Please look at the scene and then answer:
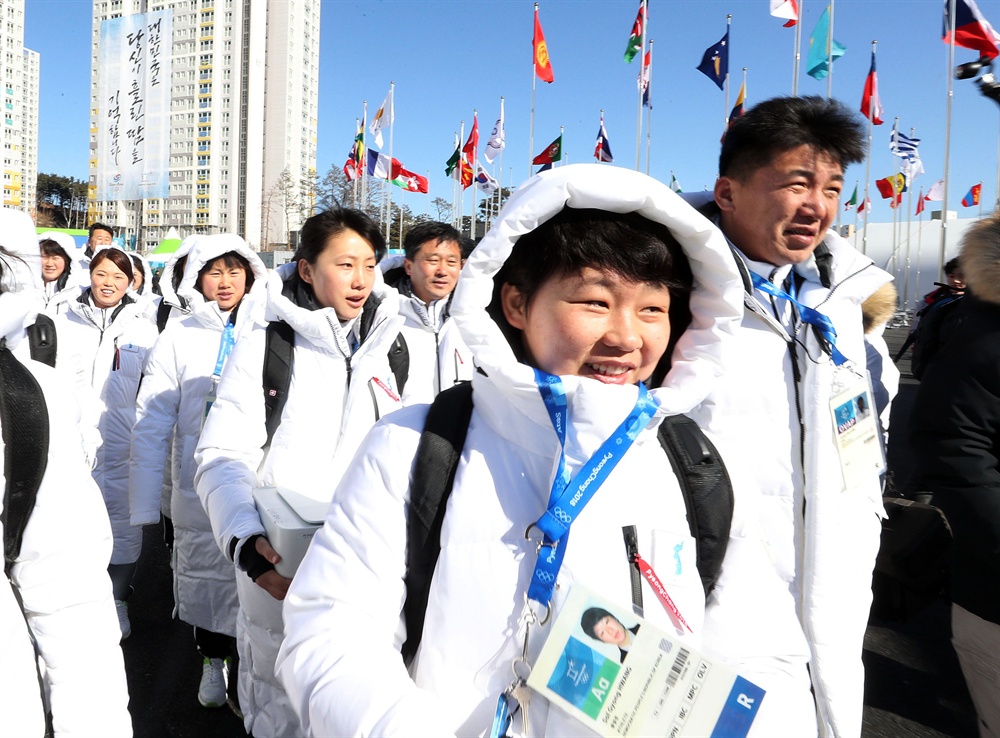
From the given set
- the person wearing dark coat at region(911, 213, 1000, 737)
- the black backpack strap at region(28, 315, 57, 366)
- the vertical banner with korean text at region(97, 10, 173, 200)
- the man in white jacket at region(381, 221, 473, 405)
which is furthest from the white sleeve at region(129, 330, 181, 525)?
the vertical banner with korean text at region(97, 10, 173, 200)

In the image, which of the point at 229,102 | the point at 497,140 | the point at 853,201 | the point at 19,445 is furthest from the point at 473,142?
the point at 229,102

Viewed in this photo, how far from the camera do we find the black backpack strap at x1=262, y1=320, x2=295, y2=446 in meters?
2.41

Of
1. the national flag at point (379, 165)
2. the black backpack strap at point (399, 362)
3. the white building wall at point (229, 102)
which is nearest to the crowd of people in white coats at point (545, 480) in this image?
the black backpack strap at point (399, 362)

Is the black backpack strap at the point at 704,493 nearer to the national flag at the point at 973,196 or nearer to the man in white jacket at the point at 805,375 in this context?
the man in white jacket at the point at 805,375

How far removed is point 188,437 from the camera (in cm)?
376

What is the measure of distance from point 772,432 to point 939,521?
931 millimetres

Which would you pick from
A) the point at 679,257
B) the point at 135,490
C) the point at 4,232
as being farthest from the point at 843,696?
the point at 135,490

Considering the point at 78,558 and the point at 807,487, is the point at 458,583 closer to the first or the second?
the point at 78,558

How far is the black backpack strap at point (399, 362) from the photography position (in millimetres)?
2838

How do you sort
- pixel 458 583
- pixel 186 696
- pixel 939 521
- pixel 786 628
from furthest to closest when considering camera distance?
pixel 186 696, pixel 939 521, pixel 786 628, pixel 458 583

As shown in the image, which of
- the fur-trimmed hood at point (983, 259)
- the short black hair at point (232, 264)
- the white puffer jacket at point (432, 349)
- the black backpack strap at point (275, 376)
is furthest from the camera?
the short black hair at point (232, 264)

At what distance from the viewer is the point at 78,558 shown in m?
1.49

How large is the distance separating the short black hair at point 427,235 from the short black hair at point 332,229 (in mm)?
1319

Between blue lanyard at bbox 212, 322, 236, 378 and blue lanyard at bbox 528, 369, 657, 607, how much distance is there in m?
2.96
